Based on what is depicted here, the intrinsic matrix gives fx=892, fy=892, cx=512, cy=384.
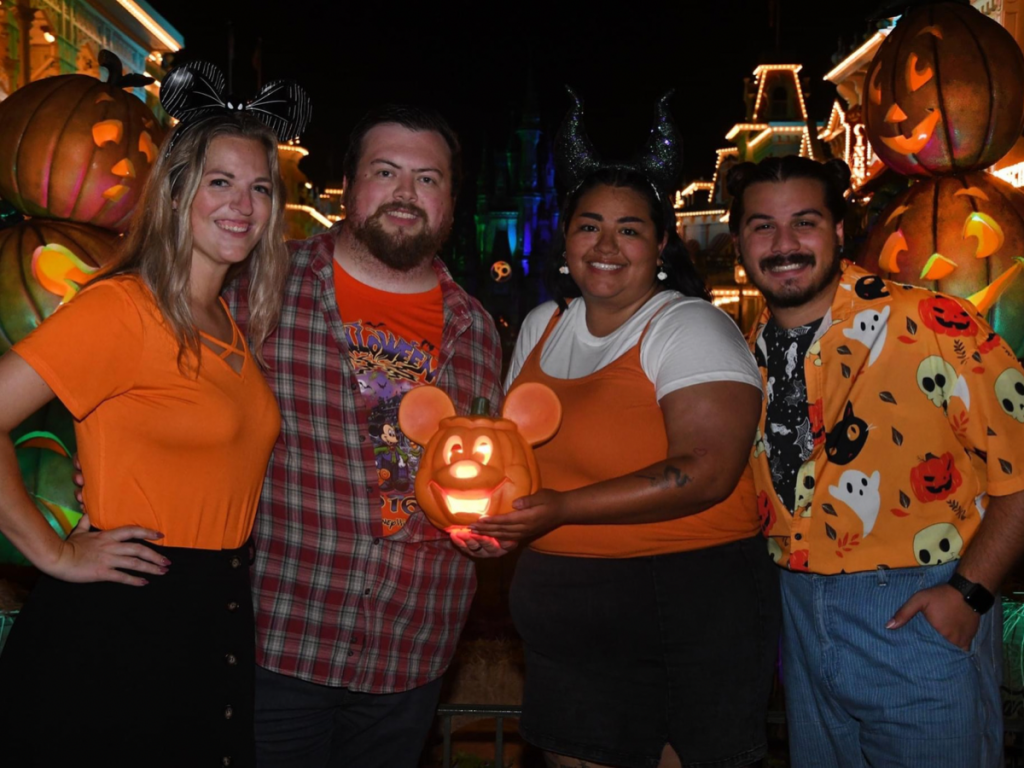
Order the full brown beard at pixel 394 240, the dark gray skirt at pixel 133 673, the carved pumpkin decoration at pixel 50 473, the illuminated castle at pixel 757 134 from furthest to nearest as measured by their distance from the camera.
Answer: the illuminated castle at pixel 757 134, the carved pumpkin decoration at pixel 50 473, the full brown beard at pixel 394 240, the dark gray skirt at pixel 133 673

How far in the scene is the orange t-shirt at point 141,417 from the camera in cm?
233

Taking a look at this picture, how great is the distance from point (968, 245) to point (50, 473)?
6564mm

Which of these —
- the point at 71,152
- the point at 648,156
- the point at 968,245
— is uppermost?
the point at 71,152

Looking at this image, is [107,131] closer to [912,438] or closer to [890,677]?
[912,438]

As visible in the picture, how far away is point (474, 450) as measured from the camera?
276 centimetres

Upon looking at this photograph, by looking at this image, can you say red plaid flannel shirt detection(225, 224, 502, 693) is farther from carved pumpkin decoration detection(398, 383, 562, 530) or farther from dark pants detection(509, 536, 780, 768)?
dark pants detection(509, 536, 780, 768)

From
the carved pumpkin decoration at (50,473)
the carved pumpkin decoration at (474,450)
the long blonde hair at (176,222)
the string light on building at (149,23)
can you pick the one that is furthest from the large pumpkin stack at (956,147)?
the string light on building at (149,23)

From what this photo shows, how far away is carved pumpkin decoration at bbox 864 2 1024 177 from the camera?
565 cm

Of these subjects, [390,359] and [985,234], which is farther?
[985,234]

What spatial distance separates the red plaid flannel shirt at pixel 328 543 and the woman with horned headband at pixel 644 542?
352 millimetres

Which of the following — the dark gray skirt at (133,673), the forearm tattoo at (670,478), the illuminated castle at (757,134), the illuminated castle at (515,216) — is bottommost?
the dark gray skirt at (133,673)

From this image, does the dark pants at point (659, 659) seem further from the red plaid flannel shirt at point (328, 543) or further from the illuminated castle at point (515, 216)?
the illuminated castle at point (515, 216)

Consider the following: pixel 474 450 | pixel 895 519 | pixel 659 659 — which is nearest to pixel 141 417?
pixel 474 450

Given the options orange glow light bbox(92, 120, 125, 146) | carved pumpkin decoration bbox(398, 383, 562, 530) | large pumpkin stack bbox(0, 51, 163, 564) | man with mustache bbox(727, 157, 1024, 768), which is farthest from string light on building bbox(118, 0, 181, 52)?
man with mustache bbox(727, 157, 1024, 768)
